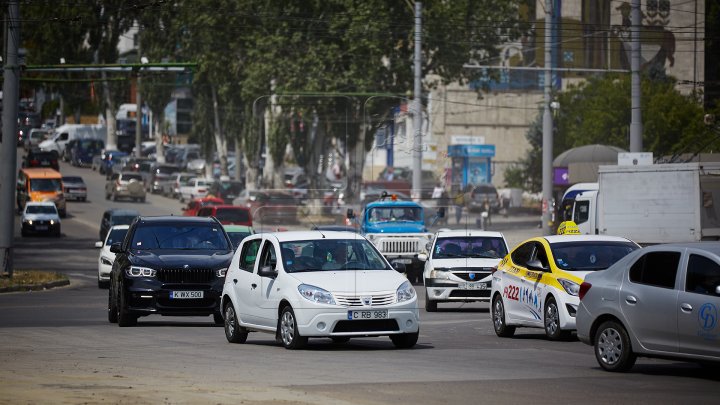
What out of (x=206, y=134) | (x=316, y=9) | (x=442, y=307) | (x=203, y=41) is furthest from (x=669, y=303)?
(x=206, y=134)

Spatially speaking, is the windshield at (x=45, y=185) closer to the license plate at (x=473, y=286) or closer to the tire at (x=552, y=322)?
the license plate at (x=473, y=286)

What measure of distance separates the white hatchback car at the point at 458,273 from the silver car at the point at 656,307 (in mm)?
12694

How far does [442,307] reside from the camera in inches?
1257

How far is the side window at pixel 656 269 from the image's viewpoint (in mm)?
15180

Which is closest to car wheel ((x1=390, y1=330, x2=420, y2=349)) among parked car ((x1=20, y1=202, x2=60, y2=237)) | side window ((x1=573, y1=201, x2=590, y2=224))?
side window ((x1=573, y1=201, x2=590, y2=224))

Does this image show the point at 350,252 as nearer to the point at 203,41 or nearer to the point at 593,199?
the point at 593,199

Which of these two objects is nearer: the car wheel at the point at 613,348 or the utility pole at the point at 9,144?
the car wheel at the point at 613,348

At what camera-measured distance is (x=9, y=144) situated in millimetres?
39000

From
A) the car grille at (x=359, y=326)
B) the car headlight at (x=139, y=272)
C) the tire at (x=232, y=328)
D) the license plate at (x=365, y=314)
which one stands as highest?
the car headlight at (x=139, y=272)

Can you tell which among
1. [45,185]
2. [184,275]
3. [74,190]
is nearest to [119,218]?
[45,185]

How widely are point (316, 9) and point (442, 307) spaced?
49606mm

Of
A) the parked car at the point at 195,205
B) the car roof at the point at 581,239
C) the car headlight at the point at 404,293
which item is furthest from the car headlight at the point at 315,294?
the parked car at the point at 195,205

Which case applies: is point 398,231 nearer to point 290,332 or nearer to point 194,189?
point 290,332

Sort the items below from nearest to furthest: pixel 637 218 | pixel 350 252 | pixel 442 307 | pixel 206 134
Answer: pixel 350 252, pixel 442 307, pixel 637 218, pixel 206 134
